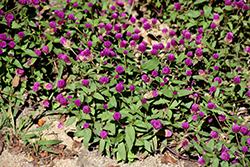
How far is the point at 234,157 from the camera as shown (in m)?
2.28

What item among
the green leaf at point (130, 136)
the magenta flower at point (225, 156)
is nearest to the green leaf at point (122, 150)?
the green leaf at point (130, 136)

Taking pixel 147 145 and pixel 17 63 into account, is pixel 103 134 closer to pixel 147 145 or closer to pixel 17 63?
pixel 147 145

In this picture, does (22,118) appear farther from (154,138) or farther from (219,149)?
(219,149)

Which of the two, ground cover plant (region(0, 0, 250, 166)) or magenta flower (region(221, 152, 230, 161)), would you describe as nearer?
magenta flower (region(221, 152, 230, 161))

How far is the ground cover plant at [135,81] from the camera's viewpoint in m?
2.40

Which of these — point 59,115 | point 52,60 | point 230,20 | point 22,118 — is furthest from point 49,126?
point 230,20

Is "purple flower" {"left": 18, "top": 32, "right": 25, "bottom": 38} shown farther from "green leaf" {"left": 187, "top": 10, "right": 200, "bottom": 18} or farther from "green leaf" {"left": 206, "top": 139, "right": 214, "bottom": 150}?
"green leaf" {"left": 206, "top": 139, "right": 214, "bottom": 150}

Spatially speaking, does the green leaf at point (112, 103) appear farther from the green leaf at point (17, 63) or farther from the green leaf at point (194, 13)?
the green leaf at point (194, 13)

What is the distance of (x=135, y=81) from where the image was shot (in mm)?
2645

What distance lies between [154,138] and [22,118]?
185cm

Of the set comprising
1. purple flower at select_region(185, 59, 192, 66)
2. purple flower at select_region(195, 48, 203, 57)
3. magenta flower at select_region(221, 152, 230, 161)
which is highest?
purple flower at select_region(195, 48, 203, 57)

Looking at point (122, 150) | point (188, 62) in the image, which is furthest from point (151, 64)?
point (122, 150)

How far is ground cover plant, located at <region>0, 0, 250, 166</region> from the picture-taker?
2.40 m

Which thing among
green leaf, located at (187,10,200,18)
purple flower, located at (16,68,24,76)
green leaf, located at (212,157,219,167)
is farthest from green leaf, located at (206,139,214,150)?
purple flower, located at (16,68,24,76)
